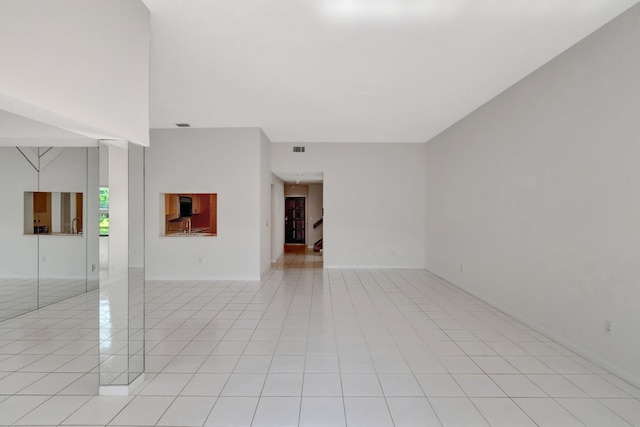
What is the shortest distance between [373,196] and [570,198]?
15.4ft

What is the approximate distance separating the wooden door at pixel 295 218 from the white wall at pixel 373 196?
512 centimetres

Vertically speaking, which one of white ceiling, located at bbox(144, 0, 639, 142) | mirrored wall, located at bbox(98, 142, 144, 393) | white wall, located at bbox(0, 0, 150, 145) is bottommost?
mirrored wall, located at bbox(98, 142, 144, 393)

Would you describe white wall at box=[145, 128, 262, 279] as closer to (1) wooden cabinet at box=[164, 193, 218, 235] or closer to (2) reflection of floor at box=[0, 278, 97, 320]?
(1) wooden cabinet at box=[164, 193, 218, 235]

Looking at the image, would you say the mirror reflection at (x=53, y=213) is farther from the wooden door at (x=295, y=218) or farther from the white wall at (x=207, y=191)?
the wooden door at (x=295, y=218)

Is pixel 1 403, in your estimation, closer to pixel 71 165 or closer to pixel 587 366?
pixel 71 165

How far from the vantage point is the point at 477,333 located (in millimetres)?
3668

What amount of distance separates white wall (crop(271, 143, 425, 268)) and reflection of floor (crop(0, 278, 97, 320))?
15.3 ft

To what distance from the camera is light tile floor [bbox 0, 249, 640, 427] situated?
220 centimetres

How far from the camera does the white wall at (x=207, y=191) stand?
21.0 feet

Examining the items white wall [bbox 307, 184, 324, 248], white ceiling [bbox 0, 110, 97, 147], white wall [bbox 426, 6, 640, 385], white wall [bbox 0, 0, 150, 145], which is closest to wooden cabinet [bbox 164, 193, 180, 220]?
white ceiling [bbox 0, 110, 97, 147]

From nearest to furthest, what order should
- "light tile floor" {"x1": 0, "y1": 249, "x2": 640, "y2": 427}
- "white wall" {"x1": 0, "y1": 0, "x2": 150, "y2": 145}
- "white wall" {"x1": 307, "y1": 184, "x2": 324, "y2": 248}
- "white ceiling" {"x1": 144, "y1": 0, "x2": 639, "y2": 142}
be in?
"white wall" {"x1": 0, "y1": 0, "x2": 150, "y2": 145}, "light tile floor" {"x1": 0, "y1": 249, "x2": 640, "y2": 427}, "white ceiling" {"x1": 144, "y1": 0, "x2": 639, "y2": 142}, "white wall" {"x1": 307, "y1": 184, "x2": 324, "y2": 248}

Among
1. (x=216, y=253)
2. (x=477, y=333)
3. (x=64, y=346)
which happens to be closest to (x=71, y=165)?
(x=216, y=253)

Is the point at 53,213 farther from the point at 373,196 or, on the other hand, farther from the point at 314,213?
the point at 314,213

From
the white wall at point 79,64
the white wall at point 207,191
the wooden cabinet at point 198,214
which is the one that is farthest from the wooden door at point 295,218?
the white wall at point 79,64
